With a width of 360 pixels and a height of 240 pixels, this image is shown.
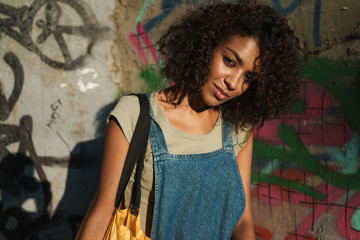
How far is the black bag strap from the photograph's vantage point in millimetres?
1532

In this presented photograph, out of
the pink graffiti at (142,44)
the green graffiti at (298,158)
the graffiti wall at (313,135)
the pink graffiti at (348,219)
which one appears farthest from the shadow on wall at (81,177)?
the pink graffiti at (348,219)

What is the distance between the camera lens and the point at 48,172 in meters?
2.52

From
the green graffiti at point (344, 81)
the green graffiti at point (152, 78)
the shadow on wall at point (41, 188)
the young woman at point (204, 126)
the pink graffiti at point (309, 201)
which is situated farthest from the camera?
the shadow on wall at point (41, 188)

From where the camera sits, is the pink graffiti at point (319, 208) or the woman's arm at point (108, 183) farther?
the pink graffiti at point (319, 208)

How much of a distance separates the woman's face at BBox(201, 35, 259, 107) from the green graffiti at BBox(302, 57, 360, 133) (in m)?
0.60

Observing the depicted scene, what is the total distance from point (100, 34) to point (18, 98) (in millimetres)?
734

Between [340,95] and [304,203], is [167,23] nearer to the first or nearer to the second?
[340,95]

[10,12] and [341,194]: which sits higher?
[10,12]

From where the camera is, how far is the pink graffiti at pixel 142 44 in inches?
92.5

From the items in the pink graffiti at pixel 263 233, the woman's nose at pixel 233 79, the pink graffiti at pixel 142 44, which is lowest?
the pink graffiti at pixel 263 233

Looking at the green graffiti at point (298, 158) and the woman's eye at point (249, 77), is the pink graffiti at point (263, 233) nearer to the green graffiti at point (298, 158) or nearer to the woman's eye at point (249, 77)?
the green graffiti at point (298, 158)

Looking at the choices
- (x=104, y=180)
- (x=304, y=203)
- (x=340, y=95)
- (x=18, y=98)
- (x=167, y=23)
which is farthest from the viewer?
(x=18, y=98)

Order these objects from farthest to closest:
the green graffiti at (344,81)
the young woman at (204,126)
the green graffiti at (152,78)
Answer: the green graffiti at (152,78), the green graffiti at (344,81), the young woman at (204,126)

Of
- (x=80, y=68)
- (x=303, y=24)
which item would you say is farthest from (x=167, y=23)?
(x=303, y=24)
